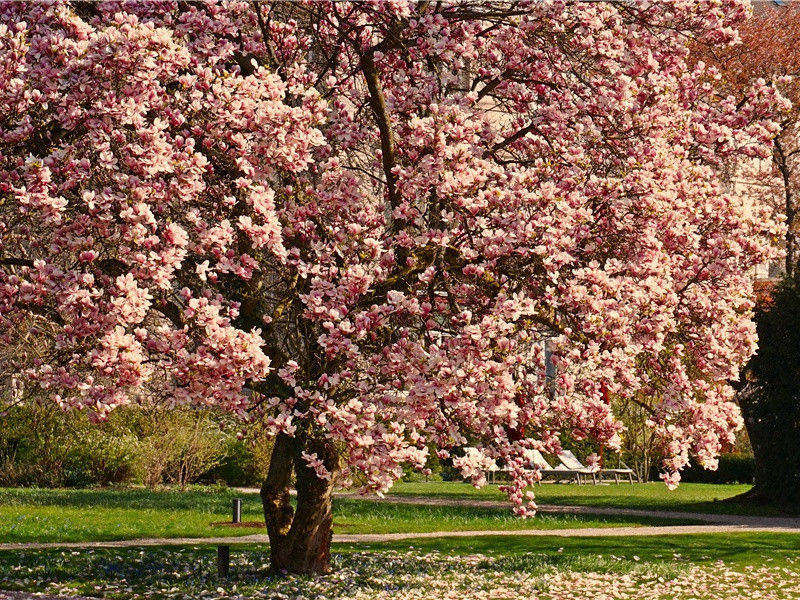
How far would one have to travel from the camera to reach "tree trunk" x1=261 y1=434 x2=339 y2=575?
38.9 feet

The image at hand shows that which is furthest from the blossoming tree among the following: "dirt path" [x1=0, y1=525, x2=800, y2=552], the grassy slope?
"dirt path" [x1=0, y1=525, x2=800, y2=552]

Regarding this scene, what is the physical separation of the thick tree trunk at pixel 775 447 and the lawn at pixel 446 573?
8.26 m

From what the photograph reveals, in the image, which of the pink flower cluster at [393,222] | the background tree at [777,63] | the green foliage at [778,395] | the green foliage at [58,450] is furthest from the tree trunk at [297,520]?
the background tree at [777,63]

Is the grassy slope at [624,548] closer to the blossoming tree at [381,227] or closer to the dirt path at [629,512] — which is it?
the dirt path at [629,512]

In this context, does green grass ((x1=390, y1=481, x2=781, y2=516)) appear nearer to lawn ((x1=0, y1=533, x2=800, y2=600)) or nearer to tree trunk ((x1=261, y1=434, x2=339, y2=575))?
lawn ((x1=0, y1=533, x2=800, y2=600))

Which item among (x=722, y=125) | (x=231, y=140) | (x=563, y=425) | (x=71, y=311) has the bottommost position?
(x=563, y=425)

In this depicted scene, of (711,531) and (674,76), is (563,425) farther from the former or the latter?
(711,531)

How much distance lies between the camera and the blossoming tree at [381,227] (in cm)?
798

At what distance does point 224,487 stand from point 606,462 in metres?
18.6

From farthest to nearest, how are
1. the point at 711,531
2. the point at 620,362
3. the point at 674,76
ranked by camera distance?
the point at 711,531 → the point at 674,76 → the point at 620,362

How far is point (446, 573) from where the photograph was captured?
12953mm

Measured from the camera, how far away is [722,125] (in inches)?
447

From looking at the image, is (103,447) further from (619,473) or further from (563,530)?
(619,473)

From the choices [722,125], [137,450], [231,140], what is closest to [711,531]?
[722,125]
